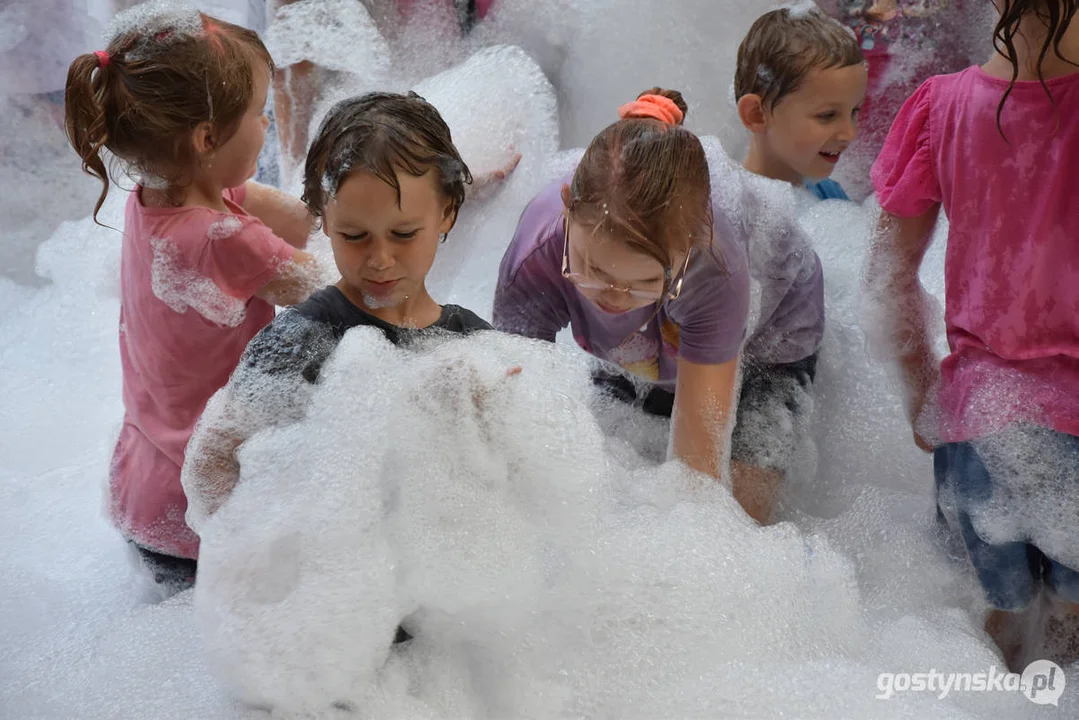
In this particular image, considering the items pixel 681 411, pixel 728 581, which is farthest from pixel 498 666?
pixel 681 411

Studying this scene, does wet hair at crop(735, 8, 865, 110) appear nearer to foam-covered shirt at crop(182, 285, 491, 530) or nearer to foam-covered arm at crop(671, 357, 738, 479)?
foam-covered arm at crop(671, 357, 738, 479)

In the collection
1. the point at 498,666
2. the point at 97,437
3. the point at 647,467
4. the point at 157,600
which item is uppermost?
the point at 647,467

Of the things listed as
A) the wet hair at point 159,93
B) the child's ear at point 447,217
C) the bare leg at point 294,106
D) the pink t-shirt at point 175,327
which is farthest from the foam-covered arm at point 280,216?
the bare leg at point 294,106

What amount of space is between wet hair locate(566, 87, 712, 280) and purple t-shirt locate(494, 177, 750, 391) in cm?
7

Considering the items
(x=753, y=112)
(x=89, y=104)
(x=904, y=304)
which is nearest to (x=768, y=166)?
(x=753, y=112)

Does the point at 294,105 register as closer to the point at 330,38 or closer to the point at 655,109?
the point at 330,38

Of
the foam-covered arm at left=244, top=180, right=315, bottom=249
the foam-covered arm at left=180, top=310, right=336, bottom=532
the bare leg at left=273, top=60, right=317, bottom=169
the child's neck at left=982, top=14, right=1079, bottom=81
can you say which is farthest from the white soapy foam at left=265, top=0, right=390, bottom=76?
the child's neck at left=982, top=14, right=1079, bottom=81

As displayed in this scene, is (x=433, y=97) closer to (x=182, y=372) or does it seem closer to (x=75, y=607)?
(x=182, y=372)

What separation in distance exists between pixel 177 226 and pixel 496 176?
574mm

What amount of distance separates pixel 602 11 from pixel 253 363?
3.88ft

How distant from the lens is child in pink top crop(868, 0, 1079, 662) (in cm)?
101

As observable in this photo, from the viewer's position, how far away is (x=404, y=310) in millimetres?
1062

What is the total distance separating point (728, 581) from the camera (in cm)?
116

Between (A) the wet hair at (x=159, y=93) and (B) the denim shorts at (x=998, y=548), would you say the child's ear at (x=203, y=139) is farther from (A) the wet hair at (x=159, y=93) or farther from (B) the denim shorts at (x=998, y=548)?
(B) the denim shorts at (x=998, y=548)
